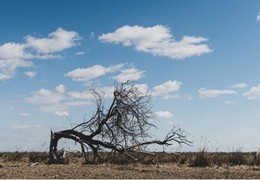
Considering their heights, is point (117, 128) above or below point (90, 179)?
above

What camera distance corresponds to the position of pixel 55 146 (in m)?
23.0

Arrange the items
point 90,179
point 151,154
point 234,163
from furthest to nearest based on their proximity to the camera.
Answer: point 234,163, point 151,154, point 90,179

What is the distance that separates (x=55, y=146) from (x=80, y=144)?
4.18 feet

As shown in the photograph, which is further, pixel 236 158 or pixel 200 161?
pixel 236 158

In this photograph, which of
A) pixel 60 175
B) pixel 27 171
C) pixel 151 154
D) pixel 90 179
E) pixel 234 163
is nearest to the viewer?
pixel 90 179

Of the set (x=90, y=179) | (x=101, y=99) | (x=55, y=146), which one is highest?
(x=101, y=99)

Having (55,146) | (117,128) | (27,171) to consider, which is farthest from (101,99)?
(27,171)

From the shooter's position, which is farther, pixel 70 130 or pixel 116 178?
pixel 70 130

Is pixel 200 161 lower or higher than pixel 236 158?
lower

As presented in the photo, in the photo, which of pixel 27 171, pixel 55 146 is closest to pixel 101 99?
pixel 55 146

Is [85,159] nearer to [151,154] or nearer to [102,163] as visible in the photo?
[102,163]

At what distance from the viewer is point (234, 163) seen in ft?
76.9

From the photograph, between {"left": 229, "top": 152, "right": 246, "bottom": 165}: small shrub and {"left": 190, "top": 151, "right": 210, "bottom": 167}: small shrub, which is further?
{"left": 229, "top": 152, "right": 246, "bottom": 165}: small shrub

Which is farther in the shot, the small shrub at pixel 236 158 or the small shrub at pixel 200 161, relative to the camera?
the small shrub at pixel 236 158
